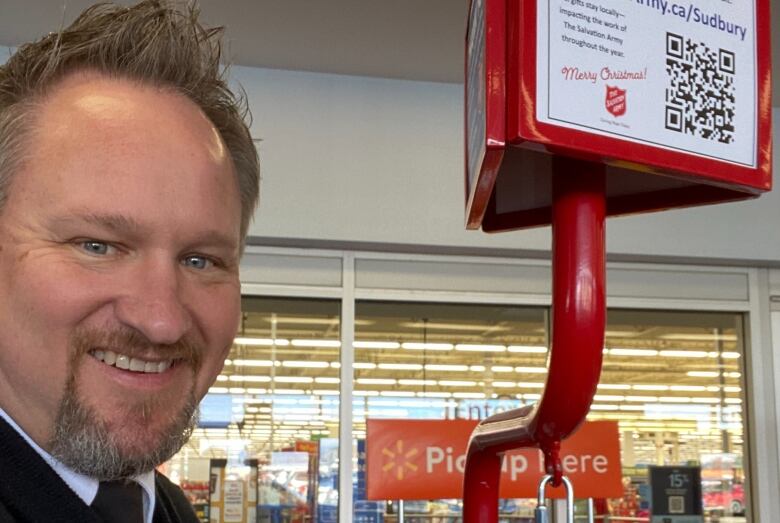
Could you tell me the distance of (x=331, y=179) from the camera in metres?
4.28

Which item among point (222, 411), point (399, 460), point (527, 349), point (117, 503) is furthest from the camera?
point (527, 349)

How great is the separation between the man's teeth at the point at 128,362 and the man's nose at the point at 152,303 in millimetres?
29

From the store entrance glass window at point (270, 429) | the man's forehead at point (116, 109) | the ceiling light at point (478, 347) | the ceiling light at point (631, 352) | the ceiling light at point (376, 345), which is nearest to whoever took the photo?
the man's forehead at point (116, 109)

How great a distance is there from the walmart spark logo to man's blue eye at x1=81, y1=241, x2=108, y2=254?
306 centimetres

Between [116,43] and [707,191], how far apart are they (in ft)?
1.72

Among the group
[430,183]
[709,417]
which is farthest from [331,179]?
[709,417]

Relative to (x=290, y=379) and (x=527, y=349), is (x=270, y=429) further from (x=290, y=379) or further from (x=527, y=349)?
(x=527, y=349)

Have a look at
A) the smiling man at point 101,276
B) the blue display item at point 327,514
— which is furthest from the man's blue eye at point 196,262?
the blue display item at point 327,514

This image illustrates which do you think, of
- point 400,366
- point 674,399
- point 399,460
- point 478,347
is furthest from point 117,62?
point 674,399

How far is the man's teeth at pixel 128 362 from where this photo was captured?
30.7 inches

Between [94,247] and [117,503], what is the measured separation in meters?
0.21

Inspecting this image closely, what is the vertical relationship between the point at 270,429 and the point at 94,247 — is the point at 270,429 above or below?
below

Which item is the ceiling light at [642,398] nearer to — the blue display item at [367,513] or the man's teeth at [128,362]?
the blue display item at [367,513]

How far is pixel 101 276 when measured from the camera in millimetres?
767
